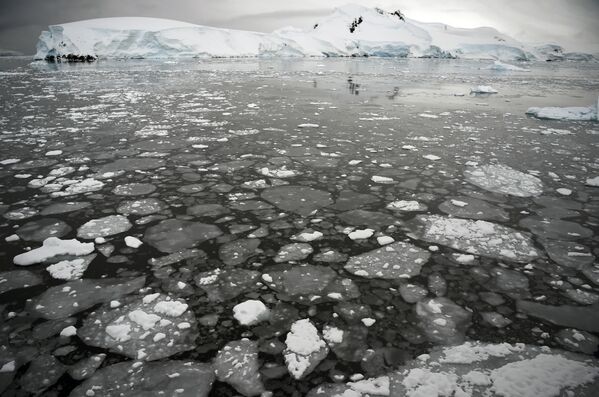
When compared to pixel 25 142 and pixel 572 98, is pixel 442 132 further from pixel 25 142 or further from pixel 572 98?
pixel 572 98

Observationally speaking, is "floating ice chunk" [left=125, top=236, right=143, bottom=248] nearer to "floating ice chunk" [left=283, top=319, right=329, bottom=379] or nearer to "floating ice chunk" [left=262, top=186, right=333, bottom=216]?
"floating ice chunk" [left=262, top=186, right=333, bottom=216]

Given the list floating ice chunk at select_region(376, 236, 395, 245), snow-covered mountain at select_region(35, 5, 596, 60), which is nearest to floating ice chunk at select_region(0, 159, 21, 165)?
floating ice chunk at select_region(376, 236, 395, 245)

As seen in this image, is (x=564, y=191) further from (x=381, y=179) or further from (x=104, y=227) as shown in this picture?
(x=104, y=227)

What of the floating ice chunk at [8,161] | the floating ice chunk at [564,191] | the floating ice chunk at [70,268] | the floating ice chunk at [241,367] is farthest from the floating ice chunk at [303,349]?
the floating ice chunk at [8,161]

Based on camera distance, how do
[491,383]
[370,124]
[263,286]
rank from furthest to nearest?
[370,124] < [263,286] < [491,383]

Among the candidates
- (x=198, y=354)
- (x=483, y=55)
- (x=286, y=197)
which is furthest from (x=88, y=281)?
(x=483, y=55)

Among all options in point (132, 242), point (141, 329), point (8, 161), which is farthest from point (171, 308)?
point (8, 161)
